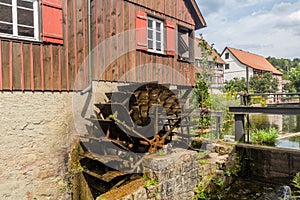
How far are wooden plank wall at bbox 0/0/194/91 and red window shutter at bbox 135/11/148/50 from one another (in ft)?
0.41

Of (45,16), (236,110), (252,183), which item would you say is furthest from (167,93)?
(252,183)

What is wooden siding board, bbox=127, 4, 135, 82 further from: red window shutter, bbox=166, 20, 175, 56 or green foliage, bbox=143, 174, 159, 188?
green foliage, bbox=143, 174, 159, 188

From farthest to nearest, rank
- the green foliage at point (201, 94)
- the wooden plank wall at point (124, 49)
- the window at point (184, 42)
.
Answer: the green foliage at point (201, 94) → the window at point (184, 42) → the wooden plank wall at point (124, 49)

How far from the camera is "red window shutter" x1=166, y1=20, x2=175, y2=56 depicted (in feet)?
23.7

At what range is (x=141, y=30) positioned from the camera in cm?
651

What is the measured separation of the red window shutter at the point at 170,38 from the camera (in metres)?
7.21

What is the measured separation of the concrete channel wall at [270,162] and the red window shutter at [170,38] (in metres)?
3.51

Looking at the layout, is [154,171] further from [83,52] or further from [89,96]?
[83,52]

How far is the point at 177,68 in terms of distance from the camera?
7.55 meters

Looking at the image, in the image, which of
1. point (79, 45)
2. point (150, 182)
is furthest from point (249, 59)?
point (150, 182)

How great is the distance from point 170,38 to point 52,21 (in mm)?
3652

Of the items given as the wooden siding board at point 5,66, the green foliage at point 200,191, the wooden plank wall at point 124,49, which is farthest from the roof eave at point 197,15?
the wooden siding board at point 5,66

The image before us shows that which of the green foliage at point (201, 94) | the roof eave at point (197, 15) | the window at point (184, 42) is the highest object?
the roof eave at point (197, 15)

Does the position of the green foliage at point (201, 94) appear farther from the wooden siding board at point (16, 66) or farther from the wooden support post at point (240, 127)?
the wooden siding board at point (16, 66)
